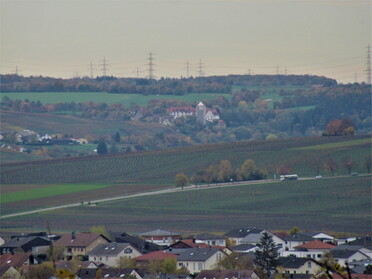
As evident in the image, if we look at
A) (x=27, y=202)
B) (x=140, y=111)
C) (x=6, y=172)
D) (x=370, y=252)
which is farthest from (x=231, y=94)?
(x=370, y=252)

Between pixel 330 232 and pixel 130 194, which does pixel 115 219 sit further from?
pixel 330 232

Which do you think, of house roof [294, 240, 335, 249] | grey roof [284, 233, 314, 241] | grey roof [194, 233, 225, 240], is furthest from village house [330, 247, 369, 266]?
grey roof [194, 233, 225, 240]

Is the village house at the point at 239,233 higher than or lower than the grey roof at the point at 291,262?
lower

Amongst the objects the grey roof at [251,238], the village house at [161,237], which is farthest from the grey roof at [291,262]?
the village house at [161,237]

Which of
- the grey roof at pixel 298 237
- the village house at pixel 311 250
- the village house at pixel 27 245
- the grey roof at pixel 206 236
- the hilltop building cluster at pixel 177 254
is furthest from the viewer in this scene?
the grey roof at pixel 206 236

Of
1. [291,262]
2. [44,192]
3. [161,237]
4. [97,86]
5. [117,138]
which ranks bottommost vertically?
[117,138]

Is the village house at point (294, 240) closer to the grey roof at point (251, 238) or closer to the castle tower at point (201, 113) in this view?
the grey roof at point (251, 238)

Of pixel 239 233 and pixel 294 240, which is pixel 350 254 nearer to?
pixel 294 240

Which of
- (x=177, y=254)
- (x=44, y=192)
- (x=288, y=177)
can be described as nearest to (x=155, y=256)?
(x=177, y=254)
